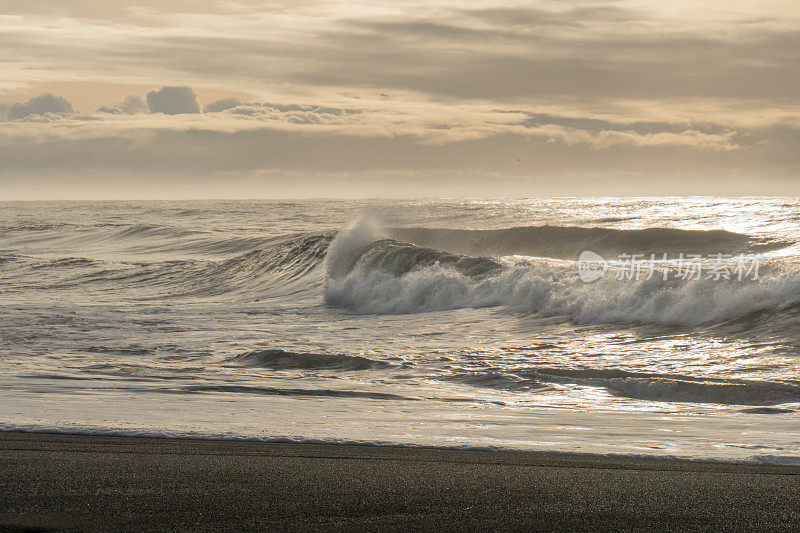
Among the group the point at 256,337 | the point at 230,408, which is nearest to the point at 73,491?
the point at 230,408

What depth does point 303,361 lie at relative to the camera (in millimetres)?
8805

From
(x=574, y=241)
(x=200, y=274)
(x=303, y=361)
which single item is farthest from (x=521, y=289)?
(x=200, y=274)

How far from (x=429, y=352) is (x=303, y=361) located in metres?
1.57

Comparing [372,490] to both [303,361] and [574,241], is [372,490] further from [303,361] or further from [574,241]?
[574,241]

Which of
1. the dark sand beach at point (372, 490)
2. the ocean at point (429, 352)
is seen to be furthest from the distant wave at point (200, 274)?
the dark sand beach at point (372, 490)

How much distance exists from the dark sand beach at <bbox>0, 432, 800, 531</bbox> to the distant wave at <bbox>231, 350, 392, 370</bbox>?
4.21 meters

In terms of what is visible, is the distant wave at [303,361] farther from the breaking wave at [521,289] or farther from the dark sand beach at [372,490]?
the dark sand beach at [372,490]

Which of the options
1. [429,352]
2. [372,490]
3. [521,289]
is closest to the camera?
[372,490]

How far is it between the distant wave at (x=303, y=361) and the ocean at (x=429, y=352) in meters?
0.04

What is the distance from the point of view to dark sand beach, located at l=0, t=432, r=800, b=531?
296cm

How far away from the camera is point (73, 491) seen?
3.28 m

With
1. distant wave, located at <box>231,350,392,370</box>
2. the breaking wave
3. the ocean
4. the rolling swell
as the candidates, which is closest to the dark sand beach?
the ocean

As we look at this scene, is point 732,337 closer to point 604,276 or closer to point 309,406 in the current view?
point 604,276

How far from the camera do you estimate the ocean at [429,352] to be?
209 inches
